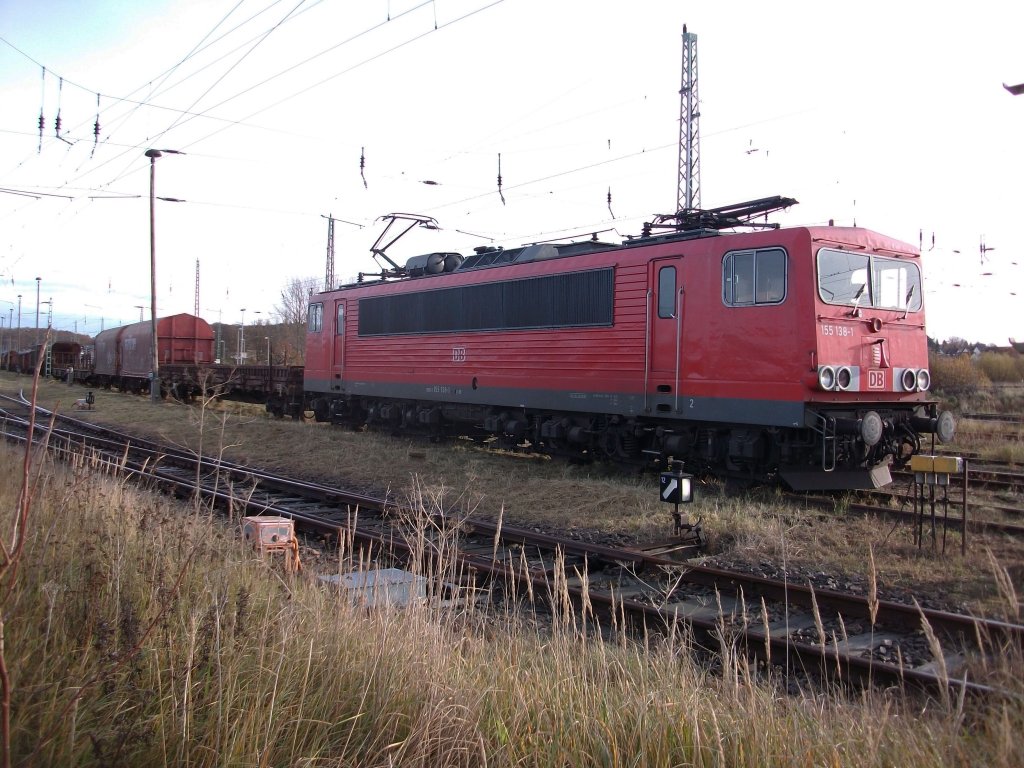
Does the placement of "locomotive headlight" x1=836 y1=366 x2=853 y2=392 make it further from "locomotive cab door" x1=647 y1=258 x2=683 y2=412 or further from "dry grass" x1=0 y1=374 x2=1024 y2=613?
"locomotive cab door" x1=647 y1=258 x2=683 y2=412

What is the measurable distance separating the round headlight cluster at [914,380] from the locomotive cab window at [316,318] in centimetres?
1465

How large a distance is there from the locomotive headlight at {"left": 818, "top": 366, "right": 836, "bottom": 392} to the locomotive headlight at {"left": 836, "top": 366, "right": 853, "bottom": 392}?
0.08m

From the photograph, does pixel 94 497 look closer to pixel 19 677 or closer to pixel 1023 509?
pixel 19 677

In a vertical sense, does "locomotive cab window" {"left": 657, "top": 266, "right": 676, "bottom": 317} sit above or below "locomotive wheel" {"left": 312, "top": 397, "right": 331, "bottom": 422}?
above

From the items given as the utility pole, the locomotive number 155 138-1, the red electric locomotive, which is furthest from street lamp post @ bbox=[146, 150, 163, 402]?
the locomotive number 155 138-1

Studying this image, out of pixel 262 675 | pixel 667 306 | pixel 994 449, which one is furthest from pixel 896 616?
pixel 994 449

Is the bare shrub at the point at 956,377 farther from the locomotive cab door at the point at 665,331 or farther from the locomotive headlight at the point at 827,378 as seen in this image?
the locomotive headlight at the point at 827,378

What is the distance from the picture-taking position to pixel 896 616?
5742mm

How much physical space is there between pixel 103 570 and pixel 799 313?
832 cm

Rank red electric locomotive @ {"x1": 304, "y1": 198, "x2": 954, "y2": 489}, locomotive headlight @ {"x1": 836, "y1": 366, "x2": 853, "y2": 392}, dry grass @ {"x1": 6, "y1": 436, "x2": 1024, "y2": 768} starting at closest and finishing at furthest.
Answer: dry grass @ {"x1": 6, "y1": 436, "x2": 1024, "y2": 768}, locomotive headlight @ {"x1": 836, "y1": 366, "x2": 853, "y2": 392}, red electric locomotive @ {"x1": 304, "y1": 198, "x2": 954, "y2": 489}

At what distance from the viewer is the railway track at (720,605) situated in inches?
180

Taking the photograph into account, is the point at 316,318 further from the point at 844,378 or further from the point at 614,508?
the point at 844,378

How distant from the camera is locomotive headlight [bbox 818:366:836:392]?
9680 mm

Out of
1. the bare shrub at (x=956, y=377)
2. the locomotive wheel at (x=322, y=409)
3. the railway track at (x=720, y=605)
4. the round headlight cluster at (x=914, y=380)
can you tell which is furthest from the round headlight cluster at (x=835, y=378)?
the bare shrub at (x=956, y=377)
